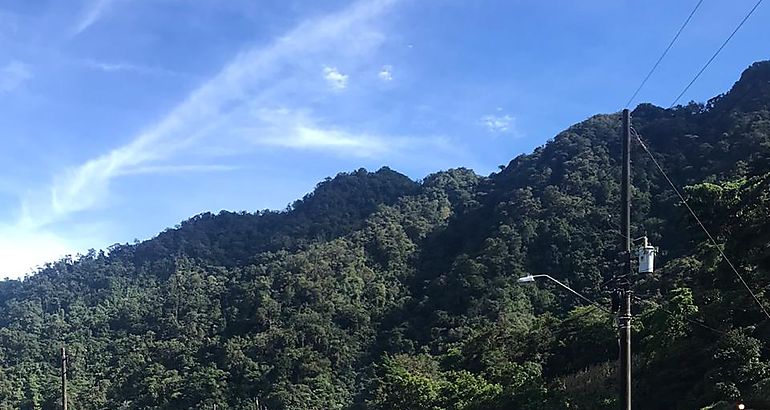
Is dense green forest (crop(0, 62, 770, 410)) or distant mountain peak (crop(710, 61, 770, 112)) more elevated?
distant mountain peak (crop(710, 61, 770, 112))

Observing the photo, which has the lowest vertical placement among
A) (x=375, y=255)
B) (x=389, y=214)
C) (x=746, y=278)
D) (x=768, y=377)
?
(x=768, y=377)

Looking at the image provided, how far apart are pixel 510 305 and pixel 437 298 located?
1119 cm

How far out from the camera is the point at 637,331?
34094 millimetres

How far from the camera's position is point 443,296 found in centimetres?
7319

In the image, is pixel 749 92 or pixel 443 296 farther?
pixel 443 296

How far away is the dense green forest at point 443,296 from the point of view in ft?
95.6

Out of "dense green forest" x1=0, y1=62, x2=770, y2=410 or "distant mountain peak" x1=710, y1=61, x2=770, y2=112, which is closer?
"dense green forest" x1=0, y1=62, x2=770, y2=410

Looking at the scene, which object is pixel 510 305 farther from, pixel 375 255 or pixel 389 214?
pixel 389 214

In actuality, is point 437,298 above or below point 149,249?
below

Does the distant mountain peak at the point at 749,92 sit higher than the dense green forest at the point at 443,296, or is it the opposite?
the distant mountain peak at the point at 749,92

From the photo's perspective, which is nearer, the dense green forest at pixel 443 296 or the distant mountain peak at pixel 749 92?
the dense green forest at pixel 443 296

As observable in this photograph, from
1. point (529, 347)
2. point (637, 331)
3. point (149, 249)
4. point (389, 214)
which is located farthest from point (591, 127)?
point (149, 249)

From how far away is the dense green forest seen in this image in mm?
29141

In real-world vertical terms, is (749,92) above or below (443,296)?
above
